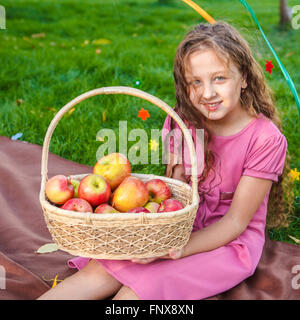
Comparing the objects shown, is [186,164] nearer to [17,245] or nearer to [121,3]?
[17,245]

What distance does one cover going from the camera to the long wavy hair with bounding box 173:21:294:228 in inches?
67.0

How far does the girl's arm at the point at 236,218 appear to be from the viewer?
165cm

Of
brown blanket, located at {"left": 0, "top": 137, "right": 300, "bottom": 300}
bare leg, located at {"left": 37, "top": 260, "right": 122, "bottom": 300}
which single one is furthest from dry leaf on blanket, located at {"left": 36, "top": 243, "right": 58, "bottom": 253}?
bare leg, located at {"left": 37, "top": 260, "right": 122, "bottom": 300}

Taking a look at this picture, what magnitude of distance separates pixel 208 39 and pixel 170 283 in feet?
2.88

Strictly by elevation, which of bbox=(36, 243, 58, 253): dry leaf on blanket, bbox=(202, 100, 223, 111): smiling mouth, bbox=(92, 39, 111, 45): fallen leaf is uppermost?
bbox=(92, 39, 111, 45): fallen leaf

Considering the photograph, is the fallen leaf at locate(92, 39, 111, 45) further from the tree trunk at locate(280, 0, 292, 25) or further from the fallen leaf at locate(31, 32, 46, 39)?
the tree trunk at locate(280, 0, 292, 25)

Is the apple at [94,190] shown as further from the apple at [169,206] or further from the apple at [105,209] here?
the apple at [169,206]

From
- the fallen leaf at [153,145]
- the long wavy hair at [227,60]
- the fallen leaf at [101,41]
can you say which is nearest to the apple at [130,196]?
the long wavy hair at [227,60]

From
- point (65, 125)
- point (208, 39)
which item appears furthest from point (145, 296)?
point (65, 125)

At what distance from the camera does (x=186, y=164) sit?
1.93m

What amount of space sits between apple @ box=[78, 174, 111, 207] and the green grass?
3.06 ft

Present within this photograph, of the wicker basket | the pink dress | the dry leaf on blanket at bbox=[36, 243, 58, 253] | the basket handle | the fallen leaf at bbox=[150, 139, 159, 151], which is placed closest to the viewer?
the wicker basket

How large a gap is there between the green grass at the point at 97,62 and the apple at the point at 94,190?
0.93m

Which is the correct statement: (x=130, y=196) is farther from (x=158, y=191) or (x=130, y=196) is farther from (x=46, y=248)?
(x=46, y=248)
